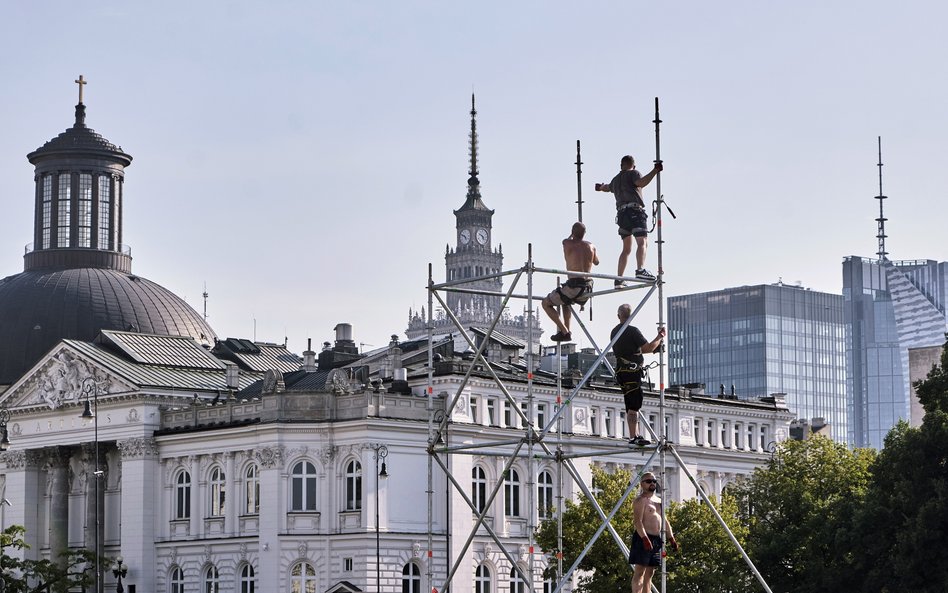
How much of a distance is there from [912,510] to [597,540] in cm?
1674

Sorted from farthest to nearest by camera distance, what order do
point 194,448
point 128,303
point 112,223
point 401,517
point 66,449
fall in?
point 112,223 → point 128,303 → point 66,449 → point 194,448 → point 401,517

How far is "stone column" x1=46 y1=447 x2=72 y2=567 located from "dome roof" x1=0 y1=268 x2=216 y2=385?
39.8 feet

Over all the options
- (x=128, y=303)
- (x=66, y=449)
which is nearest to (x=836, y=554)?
(x=66, y=449)

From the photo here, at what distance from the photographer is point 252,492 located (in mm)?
104562

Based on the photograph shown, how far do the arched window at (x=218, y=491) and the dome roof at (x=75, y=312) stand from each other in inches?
890

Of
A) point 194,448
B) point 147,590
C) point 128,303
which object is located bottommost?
point 147,590

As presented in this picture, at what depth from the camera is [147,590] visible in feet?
356

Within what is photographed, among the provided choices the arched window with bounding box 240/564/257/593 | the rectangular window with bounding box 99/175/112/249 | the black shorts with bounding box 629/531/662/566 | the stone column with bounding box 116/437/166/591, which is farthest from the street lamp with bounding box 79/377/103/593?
the black shorts with bounding box 629/531/662/566

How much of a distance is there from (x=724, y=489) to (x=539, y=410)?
10804 millimetres

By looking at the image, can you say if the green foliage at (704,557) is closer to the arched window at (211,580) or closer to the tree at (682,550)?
the tree at (682,550)

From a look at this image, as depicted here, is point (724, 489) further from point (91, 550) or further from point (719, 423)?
point (91, 550)

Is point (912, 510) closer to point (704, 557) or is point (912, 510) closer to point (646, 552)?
point (704, 557)

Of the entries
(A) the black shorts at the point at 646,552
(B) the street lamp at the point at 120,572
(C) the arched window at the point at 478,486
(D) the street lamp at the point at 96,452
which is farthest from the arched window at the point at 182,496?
(A) the black shorts at the point at 646,552

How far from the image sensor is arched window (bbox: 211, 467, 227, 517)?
10638 cm
